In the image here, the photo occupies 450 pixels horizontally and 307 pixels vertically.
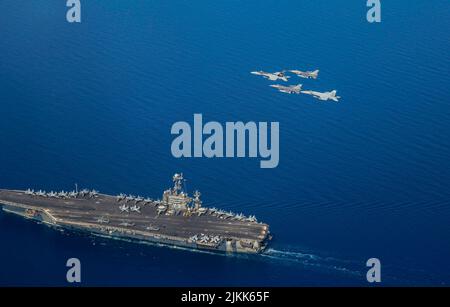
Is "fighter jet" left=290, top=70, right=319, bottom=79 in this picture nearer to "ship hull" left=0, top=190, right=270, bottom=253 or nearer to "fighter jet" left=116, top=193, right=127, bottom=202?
"ship hull" left=0, top=190, right=270, bottom=253

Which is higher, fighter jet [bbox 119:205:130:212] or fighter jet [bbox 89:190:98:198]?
A: fighter jet [bbox 89:190:98:198]

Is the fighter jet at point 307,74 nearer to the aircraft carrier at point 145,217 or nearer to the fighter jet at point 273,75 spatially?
the fighter jet at point 273,75

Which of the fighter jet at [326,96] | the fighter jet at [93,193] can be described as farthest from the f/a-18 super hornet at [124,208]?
the fighter jet at [326,96]

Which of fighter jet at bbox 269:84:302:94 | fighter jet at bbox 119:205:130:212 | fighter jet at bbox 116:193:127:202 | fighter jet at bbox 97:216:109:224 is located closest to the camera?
fighter jet at bbox 97:216:109:224

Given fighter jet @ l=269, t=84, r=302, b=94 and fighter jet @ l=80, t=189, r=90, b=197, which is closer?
fighter jet @ l=80, t=189, r=90, b=197

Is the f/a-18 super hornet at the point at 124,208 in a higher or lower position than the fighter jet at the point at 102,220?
higher

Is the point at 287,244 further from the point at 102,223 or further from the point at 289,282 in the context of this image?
the point at 102,223

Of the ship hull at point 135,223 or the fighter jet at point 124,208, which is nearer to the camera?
the ship hull at point 135,223

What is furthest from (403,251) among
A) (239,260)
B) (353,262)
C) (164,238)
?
(164,238)

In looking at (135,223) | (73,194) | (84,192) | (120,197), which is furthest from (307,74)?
(73,194)

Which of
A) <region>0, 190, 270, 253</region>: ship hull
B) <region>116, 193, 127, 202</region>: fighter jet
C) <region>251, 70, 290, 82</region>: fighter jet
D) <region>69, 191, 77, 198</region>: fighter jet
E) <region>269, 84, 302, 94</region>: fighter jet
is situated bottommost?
<region>0, 190, 270, 253</region>: ship hull

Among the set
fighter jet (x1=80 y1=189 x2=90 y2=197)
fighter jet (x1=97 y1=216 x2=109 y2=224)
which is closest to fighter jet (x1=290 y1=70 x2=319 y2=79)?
fighter jet (x1=80 y1=189 x2=90 y2=197)
